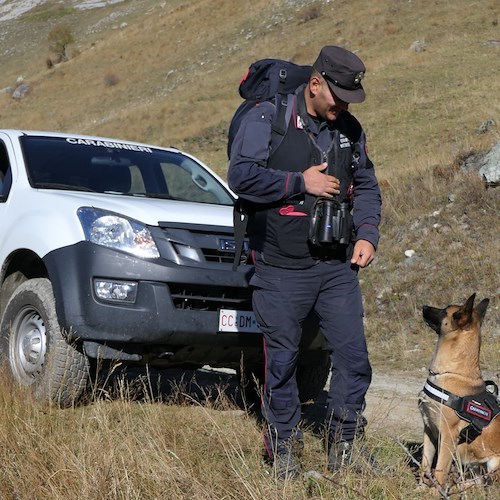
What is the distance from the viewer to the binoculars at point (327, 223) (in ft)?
13.1

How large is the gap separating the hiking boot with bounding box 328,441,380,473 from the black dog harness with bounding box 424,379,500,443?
1.49ft

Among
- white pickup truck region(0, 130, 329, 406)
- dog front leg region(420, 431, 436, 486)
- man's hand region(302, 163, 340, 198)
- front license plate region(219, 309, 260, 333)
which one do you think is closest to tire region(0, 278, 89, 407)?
white pickup truck region(0, 130, 329, 406)

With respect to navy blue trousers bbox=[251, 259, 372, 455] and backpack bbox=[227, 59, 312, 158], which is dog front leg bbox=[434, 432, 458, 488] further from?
backpack bbox=[227, 59, 312, 158]

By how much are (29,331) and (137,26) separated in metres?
46.7

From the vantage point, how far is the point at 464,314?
425cm

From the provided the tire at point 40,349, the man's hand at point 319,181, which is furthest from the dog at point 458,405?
the tire at point 40,349

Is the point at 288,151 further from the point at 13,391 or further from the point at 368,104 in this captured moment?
the point at 368,104

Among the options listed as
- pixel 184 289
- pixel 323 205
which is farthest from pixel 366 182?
Answer: pixel 184 289

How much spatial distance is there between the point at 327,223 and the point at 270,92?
71 centimetres

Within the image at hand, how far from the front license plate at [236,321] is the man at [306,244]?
96 cm

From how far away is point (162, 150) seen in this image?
689 centimetres

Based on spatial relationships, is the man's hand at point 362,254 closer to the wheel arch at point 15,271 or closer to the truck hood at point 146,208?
the truck hood at point 146,208

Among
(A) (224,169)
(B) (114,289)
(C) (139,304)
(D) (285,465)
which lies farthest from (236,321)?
(A) (224,169)

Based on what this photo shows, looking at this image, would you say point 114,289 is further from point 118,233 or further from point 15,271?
point 15,271
